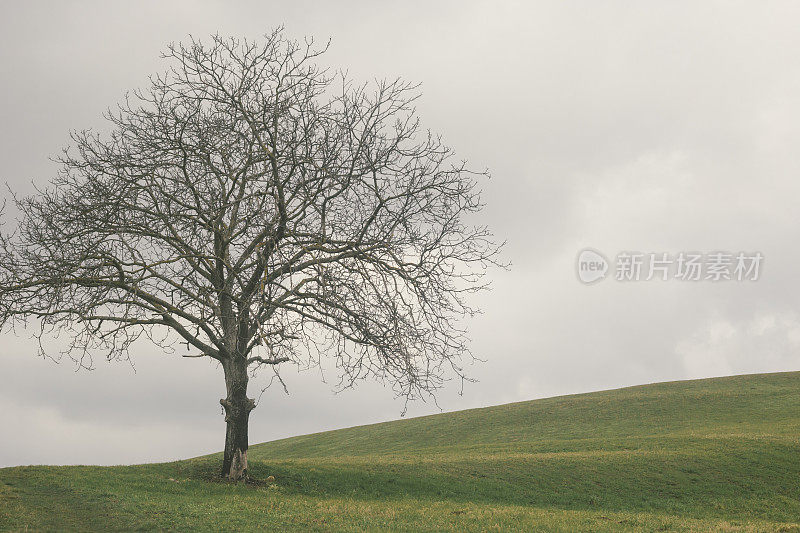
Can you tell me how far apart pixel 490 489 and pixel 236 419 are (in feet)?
36.6

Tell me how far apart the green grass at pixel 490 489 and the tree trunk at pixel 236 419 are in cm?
109

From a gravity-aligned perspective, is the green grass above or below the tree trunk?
below

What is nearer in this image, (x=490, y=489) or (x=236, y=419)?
(x=236, y=419)

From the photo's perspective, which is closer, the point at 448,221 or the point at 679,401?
the point at 448,221

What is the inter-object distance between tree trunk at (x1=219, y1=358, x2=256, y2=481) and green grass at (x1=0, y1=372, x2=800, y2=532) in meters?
1.09

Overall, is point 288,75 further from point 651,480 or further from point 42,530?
point 651,480

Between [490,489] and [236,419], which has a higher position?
[236,419]

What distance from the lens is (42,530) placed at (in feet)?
54.8

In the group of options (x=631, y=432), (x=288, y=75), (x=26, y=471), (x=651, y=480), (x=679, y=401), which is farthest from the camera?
(x=679, y=401)

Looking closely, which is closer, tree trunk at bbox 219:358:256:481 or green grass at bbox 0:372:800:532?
green grass at bbox 0:372:800:532

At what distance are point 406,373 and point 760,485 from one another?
18.8m

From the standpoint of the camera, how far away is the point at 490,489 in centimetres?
2741

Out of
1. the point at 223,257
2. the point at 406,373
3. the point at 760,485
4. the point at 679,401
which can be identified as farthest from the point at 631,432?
the point at 223,257

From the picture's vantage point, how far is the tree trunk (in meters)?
25.9
